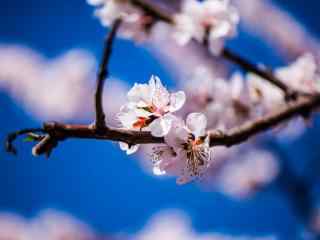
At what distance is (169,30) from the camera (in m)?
1.62

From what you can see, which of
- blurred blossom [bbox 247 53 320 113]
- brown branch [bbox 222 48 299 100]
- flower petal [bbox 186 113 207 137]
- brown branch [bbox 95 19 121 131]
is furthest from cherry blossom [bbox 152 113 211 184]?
blurred blossom [bbox 247 53 320 113]

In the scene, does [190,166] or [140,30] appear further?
[140,30]

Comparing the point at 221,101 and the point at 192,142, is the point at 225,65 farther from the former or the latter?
the point at 192,142

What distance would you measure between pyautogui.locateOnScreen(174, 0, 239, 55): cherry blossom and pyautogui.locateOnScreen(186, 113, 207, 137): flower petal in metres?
0.69

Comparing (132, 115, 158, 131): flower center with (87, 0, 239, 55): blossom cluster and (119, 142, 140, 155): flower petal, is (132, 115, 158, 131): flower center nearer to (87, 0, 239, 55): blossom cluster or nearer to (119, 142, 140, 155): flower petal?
(119, 142, 140, 155): flower petal

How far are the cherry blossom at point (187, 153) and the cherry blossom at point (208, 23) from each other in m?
0.69

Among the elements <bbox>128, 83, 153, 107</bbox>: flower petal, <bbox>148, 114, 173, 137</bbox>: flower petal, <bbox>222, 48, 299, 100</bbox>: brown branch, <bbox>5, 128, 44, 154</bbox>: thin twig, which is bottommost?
<bbox>5, 128, 44, 154</bbox>: thin twig

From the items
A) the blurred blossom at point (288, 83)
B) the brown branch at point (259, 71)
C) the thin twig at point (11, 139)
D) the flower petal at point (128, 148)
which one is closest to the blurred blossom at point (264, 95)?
the blurred blossom at point (288, 83)

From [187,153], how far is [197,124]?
7cm

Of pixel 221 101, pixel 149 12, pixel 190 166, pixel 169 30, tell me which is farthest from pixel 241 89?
pixel 190 166

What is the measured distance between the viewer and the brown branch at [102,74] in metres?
0.64

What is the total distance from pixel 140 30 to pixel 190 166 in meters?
0.87

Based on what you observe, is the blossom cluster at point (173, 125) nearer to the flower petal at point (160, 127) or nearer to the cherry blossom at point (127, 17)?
the flower petal at point (160, 127)

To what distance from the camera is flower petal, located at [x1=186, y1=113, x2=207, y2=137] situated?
0.75 m
